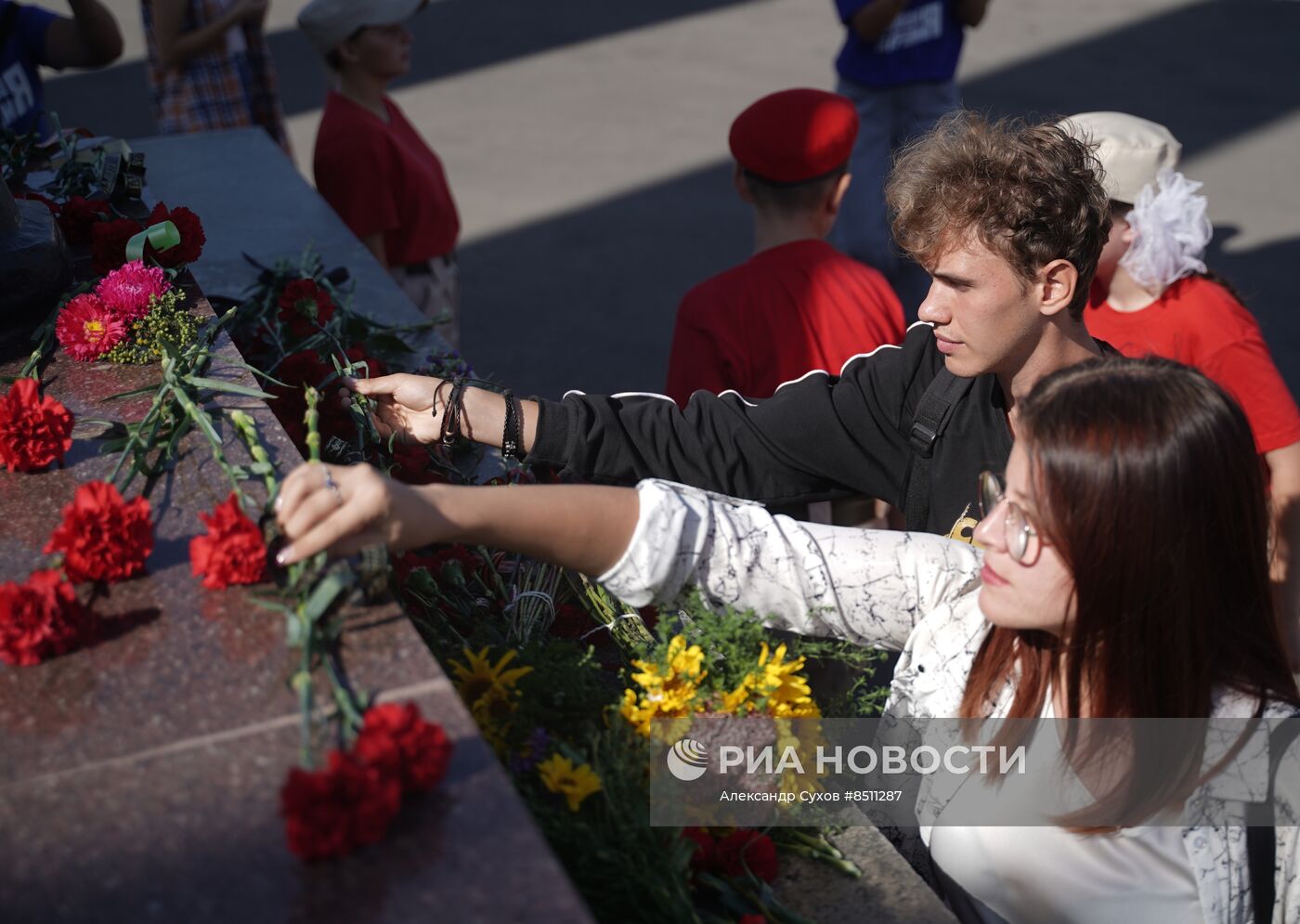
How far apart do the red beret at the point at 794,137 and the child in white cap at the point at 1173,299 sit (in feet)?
2.03

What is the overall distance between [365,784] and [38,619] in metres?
0.50

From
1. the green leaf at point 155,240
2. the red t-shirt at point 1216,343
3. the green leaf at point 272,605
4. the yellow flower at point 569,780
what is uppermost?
the green leaf at point 155,240

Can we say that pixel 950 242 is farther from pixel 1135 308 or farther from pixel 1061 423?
pixel 1135 308

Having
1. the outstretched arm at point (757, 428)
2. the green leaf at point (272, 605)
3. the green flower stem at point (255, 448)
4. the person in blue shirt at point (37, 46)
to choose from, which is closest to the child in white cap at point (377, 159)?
the person in blue shirt at point (37, 46)

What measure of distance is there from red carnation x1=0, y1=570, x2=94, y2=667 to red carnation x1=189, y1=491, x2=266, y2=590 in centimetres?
15

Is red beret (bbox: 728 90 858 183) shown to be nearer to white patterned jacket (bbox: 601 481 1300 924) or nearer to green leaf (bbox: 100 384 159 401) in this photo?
white patterned jacket (bbox: 601 481 1300 924)

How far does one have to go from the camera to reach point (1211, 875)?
5.74 ft

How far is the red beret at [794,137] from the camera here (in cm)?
337

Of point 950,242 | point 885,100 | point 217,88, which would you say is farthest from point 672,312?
point 950,242

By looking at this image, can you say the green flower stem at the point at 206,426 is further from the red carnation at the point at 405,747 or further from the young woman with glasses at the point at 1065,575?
the red carnation at the point at 405,747

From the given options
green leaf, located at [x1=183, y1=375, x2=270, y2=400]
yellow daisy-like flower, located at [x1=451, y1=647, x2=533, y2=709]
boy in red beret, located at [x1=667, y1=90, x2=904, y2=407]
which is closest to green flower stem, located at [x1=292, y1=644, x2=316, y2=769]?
yellow daisy-like flower, located at [x1=451, y1=647, x2=533, y2=709]

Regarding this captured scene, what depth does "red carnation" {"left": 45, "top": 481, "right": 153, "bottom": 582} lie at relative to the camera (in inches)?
62.0

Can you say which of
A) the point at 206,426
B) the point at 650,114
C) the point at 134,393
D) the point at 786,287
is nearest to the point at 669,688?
the point at 206,426

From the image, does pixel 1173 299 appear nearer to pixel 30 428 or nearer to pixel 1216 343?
pixel 1216 343
